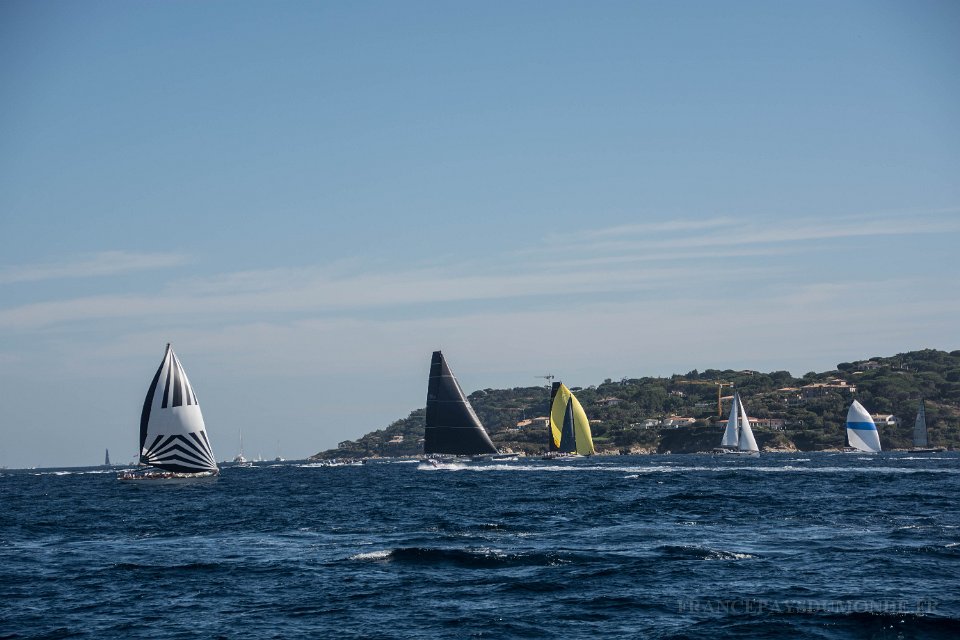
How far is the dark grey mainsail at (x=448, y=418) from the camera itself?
5202 inches

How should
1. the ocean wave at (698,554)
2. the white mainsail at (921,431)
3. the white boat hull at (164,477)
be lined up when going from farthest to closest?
the white mainsail at (921,431), the white boat hull at (164,477), the ocean wave at (698,554)

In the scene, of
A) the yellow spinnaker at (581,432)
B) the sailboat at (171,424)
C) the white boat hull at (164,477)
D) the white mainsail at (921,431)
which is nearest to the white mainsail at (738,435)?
the white mainsail at (921,431)

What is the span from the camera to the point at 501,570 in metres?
36.0

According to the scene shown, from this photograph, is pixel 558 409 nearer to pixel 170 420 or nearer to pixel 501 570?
pixel 170 420

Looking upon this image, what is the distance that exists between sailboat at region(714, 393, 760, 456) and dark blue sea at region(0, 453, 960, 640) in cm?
12640

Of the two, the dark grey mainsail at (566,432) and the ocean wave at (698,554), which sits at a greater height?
the dark grey mainsail at (566,432)

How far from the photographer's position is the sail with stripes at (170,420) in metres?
96.9

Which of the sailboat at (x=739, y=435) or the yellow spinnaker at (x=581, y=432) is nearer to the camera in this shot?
the yellow spinnaker at (x=581, y=432)

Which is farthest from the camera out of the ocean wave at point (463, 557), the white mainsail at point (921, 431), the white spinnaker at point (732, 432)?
the white mainsail at point (921, 431)

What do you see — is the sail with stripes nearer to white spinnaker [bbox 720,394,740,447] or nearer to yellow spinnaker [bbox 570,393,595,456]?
yellow spinnaker [bbox 570,393,595,456]

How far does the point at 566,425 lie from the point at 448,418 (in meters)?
39.6

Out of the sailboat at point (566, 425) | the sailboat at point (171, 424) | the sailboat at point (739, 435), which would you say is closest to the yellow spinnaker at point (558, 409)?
the sailboat at point (566, 425)

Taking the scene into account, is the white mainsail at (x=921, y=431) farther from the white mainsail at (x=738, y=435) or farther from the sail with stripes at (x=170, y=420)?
the sail with stripes at (x=170, y=420)

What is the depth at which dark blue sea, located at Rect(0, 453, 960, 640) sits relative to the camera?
2722cm
